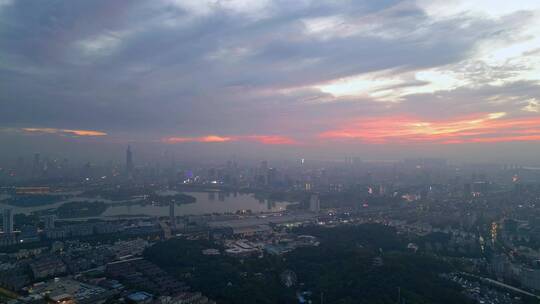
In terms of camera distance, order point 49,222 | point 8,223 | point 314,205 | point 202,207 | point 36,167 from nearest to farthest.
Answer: point 8,223
point 49,222
point 314,205
point 202,207
point 36,167

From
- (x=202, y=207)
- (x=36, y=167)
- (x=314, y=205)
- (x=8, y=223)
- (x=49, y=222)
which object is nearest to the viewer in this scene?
(x=8, y=223)

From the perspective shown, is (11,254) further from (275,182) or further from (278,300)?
(275,182)

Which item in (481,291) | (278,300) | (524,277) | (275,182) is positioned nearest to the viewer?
(278,300)

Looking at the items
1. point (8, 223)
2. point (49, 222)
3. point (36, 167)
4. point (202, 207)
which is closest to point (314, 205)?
point (202, 207)

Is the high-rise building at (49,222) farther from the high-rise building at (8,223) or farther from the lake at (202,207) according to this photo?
the lake at (202,207)

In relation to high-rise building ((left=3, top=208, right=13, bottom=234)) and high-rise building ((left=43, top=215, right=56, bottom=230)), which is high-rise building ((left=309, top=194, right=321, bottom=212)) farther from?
high-rise building ((left=3, top=208, right=13, bottom=234))

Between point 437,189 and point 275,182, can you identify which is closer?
point 437,189

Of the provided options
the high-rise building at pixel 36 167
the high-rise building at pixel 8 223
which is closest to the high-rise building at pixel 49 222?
the high-rise building at pixel 8 223

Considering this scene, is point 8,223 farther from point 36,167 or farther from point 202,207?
point 36,167

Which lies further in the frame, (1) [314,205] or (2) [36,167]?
(2) [36,167]

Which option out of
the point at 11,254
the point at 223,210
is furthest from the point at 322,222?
the point at 11,254

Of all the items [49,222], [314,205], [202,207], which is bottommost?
[202,207]
